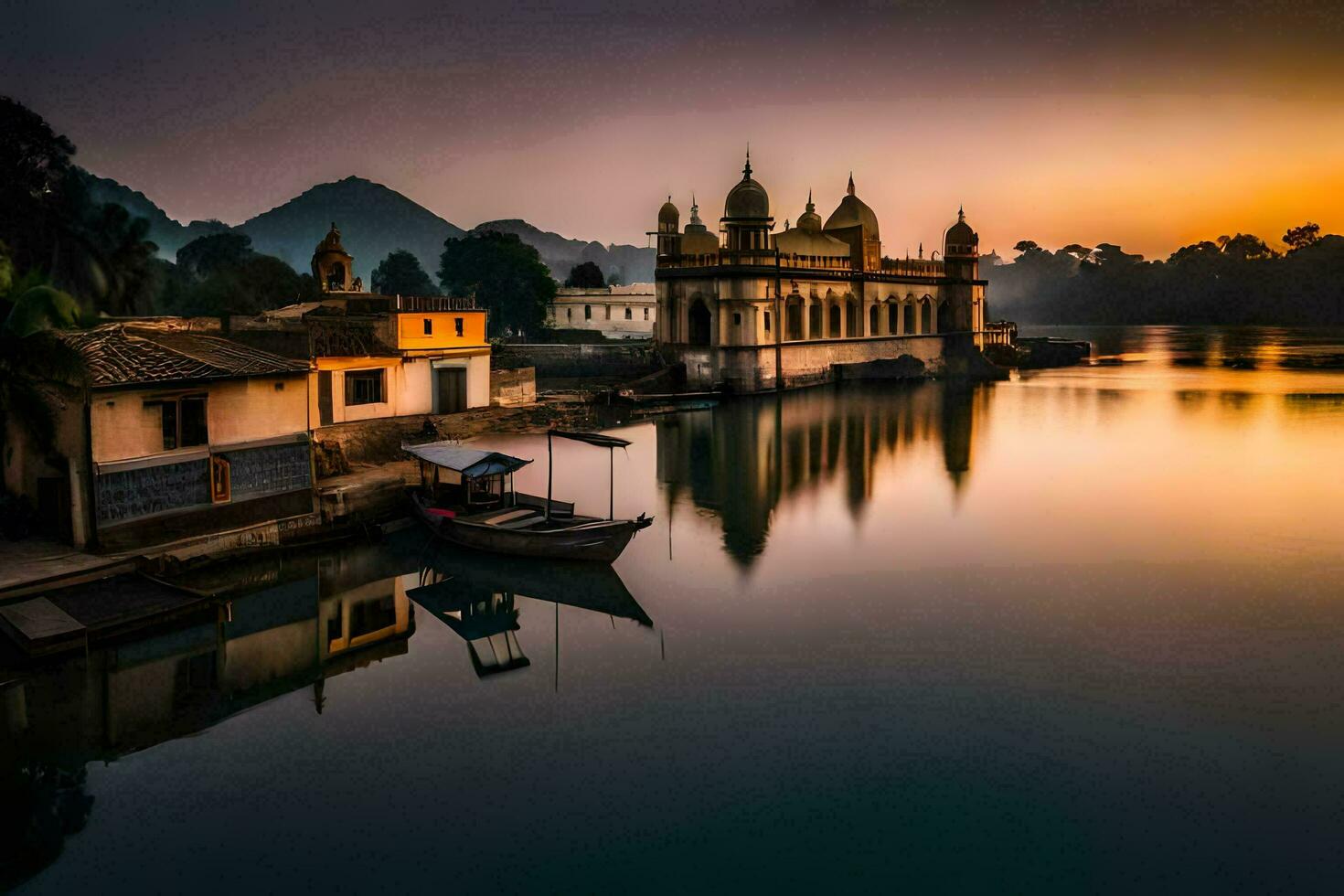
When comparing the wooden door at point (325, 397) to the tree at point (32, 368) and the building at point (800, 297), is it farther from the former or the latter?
the building at point (800, 297)

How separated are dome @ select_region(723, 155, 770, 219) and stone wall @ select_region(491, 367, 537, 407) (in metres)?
15.7

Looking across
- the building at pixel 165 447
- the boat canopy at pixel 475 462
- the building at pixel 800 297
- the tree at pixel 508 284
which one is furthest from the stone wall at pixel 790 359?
the building at pixel 165 447

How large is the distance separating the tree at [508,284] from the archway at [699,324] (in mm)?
15998

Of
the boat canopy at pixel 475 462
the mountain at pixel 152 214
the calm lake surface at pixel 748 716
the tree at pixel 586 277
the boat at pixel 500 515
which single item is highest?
the mountain at pixel 152 214

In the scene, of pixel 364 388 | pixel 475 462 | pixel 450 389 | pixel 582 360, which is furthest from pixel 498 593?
pixel 582 360

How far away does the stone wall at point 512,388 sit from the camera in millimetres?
34062

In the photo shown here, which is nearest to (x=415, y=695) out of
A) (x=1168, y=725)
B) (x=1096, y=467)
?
(x=1168, y=725)

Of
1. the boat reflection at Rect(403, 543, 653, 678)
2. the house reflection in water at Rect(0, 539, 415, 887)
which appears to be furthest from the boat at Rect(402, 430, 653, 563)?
the house reflection in water at Rect(0, 539, 415, 887)

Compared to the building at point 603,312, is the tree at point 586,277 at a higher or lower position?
higher

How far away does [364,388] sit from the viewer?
2734 centimetres

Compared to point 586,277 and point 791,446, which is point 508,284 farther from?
point 791,446

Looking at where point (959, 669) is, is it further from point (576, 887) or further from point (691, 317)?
point (691, 317)

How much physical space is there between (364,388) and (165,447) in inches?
442

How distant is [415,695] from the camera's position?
12391 mm
